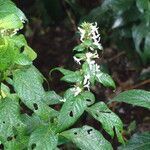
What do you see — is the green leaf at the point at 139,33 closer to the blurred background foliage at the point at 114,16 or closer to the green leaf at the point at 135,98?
the blurred background foliage at the point at 114,16

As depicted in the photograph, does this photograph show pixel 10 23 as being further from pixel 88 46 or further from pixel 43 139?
pixel 43 139

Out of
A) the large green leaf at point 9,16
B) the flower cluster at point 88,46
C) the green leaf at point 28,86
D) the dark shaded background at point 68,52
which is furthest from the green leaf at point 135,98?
the dark shaded background at point 68,52

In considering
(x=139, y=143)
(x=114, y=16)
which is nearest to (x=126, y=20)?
(x=114, y=16)

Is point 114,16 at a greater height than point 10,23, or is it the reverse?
point 10,23

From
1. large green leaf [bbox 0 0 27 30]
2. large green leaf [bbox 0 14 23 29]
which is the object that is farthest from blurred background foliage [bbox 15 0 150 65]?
large green leaf [bbox 0 14 23 29]

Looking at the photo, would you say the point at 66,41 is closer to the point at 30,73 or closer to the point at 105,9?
the point at 105,9

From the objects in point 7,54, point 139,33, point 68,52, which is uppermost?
point 7,54

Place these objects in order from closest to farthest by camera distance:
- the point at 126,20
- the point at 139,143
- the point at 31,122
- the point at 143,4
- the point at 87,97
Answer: the point at 87,97 < the point at 31,122 < the point at 139,143 < the point at 143,4 < the point at 126,20
